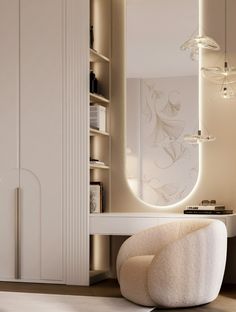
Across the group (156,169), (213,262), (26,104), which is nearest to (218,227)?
(213,262)

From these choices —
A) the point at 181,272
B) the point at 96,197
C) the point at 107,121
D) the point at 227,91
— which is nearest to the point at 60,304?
the point at 181,272

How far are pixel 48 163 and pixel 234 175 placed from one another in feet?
5.33

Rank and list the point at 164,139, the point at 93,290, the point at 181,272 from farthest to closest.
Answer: the point at 164,139 < the point at 93,290 < the point at 181,272

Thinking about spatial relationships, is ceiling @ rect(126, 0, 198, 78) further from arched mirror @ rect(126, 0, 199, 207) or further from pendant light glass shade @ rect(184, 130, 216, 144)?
pendant light glass shade @ rect(184, 130, 216, 144)

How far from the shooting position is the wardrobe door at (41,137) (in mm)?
5820

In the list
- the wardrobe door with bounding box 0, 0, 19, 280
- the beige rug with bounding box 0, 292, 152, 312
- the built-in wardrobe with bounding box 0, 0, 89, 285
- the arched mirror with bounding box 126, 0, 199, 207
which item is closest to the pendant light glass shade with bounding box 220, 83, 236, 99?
the arched mirror with bounding box 126, 0, 199, 207

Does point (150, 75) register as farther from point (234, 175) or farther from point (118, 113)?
point (234, 175)

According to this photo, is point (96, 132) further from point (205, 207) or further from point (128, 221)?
point (205, 207)

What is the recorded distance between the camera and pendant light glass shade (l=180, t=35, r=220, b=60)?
17.8 ft

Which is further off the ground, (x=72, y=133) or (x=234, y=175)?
(x=72, y=133)

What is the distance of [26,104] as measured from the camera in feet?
19.5

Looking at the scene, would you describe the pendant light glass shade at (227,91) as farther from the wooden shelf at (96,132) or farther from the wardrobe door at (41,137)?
the wardrobe door at (41,137)

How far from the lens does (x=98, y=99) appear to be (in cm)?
605

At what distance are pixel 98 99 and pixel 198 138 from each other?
983 mm
